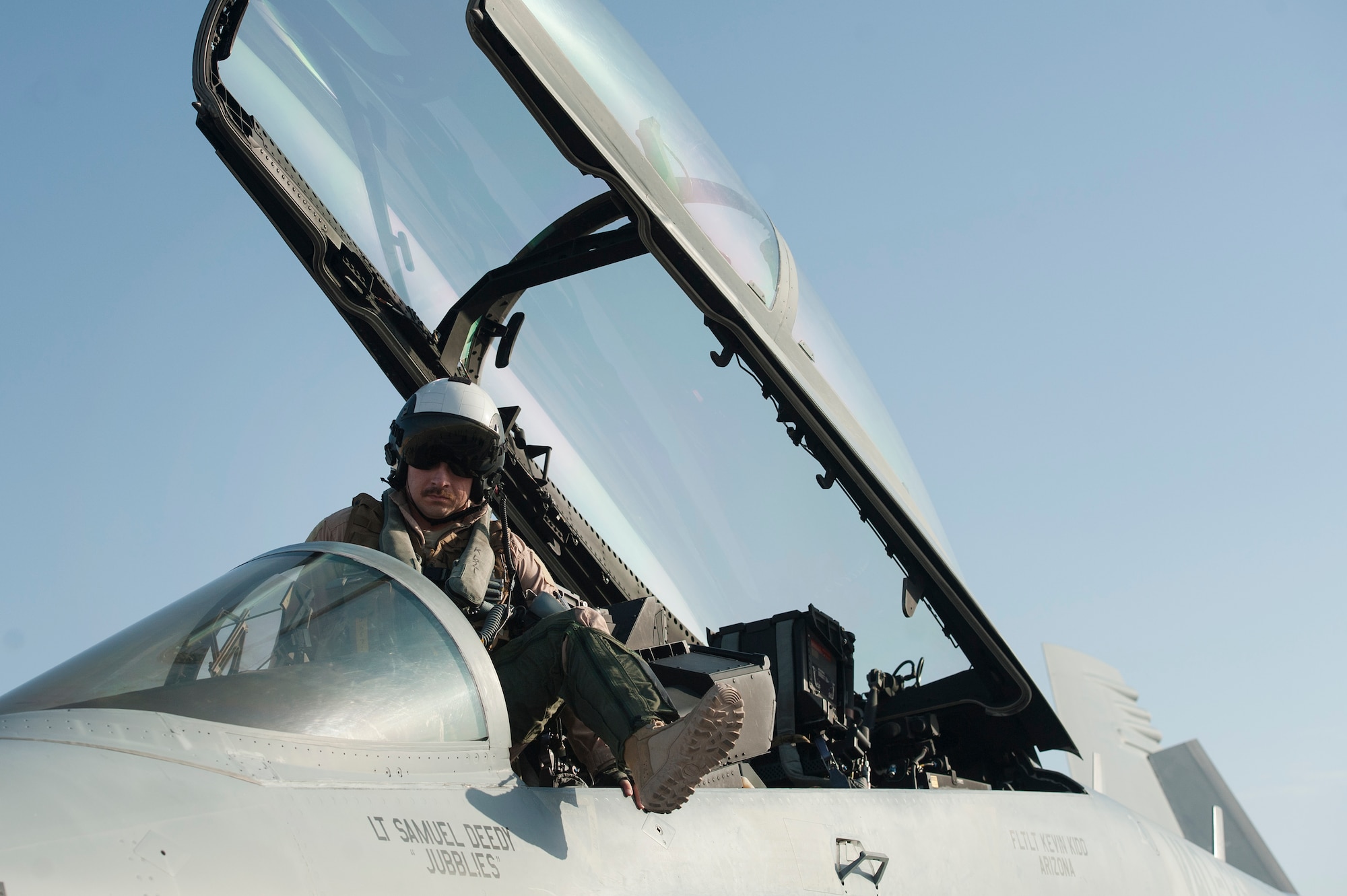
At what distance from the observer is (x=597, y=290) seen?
4562mm

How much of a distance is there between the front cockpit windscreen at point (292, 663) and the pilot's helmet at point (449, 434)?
35.2 inches

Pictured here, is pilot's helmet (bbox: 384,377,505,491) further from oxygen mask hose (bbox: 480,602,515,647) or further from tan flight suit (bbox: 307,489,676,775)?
oxygen mask hose (bbox: 480,602,515,647)

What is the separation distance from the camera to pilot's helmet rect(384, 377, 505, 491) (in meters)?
3.28

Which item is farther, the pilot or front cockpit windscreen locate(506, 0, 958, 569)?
front cockpit windscreen locate(506, 0, 958, 569)

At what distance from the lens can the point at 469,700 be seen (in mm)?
2168

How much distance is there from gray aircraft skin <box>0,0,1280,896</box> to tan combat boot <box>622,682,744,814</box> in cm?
12

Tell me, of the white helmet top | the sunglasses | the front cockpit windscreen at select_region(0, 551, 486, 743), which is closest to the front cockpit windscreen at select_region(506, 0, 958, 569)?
the white helmet top

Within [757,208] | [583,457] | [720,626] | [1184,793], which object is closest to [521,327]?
[583,457]

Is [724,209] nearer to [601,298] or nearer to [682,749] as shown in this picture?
[601,298]

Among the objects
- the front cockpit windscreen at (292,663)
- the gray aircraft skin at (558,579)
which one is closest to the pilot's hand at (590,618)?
the gray aircraft skin at (558,579)

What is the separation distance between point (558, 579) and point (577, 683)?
2.59m

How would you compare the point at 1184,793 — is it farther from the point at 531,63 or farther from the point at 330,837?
the point at 330,837

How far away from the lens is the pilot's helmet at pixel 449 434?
328cm

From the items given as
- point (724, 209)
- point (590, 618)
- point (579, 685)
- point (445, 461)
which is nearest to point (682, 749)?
point (579, 685)
